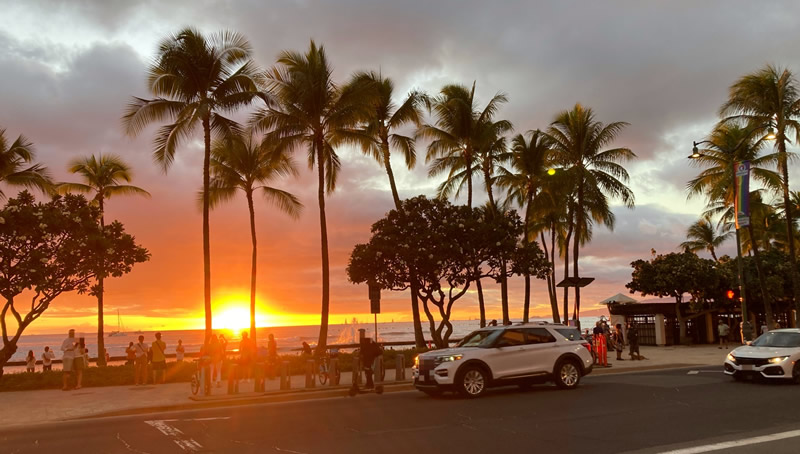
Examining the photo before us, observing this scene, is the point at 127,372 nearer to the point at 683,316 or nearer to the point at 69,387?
the point at 69,387

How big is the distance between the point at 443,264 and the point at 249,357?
12.0 metres

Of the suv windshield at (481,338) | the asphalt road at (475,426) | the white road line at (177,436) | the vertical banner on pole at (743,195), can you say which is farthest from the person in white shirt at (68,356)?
the vertical banner on pole at (743,195)

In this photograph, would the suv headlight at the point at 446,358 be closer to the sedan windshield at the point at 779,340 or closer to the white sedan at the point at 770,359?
the white sedan at the point at 770,359

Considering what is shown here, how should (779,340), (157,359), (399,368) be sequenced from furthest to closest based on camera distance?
1. (157,359)
2. (399,368)
3. (779,340)

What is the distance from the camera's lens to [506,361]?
15.6 meters

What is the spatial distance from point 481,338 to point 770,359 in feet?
24.2

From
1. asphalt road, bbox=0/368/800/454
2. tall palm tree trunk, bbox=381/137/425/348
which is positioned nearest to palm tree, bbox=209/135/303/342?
tall palm tree trunk, bbox=381/137/425/348

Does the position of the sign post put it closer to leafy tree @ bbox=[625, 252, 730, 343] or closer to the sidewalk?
the sidewalk

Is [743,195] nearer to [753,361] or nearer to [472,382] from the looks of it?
[753,361]

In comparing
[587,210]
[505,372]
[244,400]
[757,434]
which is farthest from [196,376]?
[587,210]

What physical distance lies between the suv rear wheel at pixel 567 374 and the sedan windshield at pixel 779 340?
555cm

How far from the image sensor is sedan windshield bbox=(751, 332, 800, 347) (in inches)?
670

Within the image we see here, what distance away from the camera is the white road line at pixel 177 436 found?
9.85 m

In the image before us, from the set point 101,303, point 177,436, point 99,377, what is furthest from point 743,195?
point 101,303
